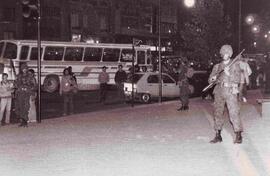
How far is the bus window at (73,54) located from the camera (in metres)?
32.4

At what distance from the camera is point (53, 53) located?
3170cm

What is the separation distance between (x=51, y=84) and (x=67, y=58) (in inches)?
88.9

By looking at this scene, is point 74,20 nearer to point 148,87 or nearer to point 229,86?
point 148,87

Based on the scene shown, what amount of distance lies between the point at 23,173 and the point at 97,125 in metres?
6.45

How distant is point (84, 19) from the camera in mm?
53094

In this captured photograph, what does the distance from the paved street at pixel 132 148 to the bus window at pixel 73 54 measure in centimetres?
1633

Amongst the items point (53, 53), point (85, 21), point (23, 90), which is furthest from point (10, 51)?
point (85, 21)

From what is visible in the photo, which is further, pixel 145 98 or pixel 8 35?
pixel 8 35

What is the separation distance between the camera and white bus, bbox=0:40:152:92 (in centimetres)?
3031

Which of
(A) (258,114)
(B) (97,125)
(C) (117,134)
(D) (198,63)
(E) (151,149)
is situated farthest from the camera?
(D) (198,63)

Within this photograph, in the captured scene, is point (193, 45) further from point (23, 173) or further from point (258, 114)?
point (23, 173)

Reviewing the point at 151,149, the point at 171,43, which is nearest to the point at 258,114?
the point at 151,149

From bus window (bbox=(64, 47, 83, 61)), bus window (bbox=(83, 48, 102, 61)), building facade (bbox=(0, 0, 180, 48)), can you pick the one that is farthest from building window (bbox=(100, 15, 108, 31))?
bus window (bbox=(64, 47, 83, 61))

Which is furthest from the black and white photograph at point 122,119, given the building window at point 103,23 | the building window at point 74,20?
the building window at point 103,23
